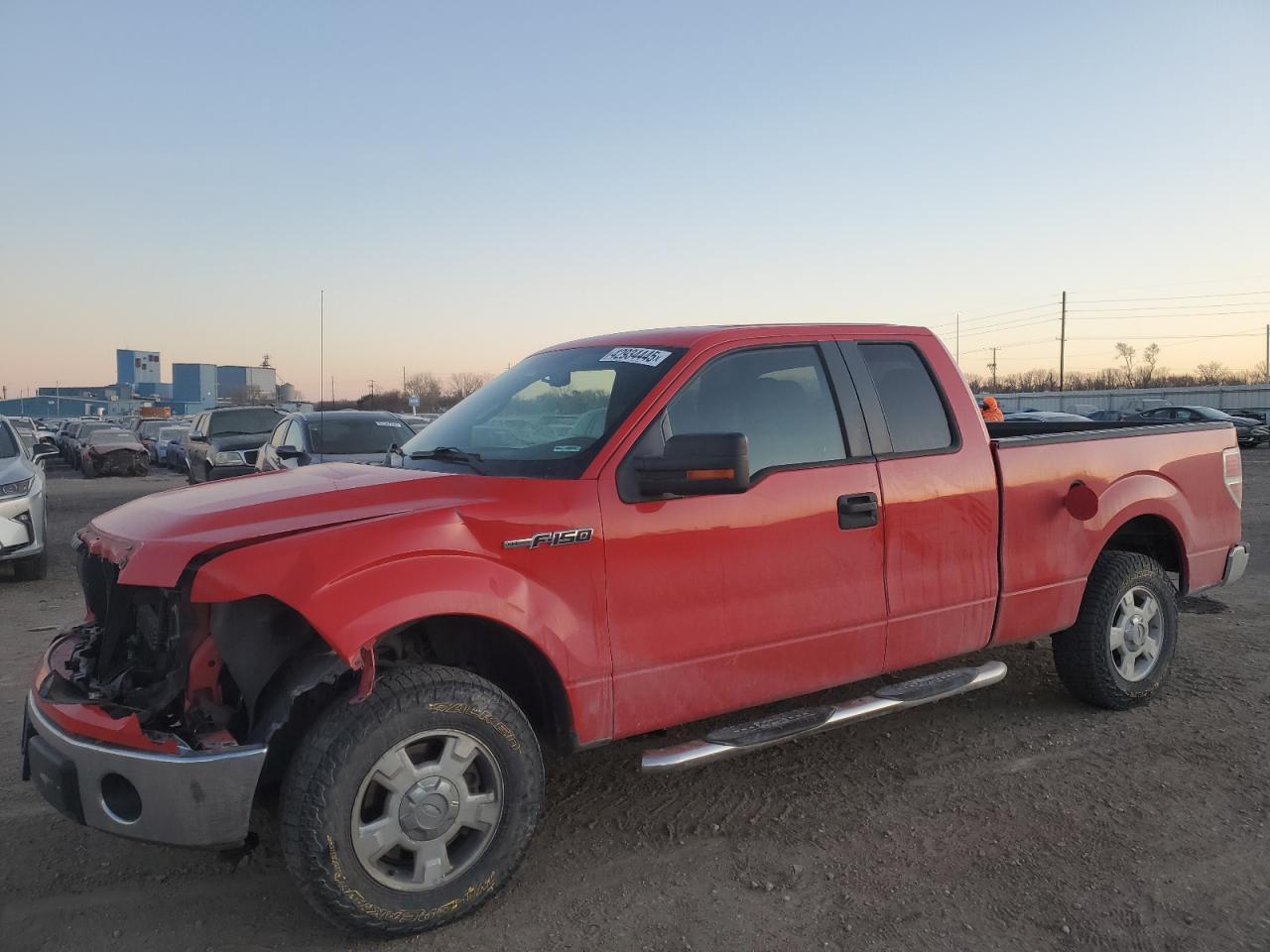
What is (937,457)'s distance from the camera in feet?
13.6

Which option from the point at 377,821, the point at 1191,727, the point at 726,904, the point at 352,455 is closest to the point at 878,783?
the point at 726,904

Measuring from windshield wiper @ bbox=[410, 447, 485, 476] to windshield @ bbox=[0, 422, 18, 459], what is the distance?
7.53 meters

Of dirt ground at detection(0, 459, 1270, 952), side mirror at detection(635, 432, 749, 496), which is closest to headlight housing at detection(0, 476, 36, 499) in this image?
dirt ground at detection(0, 459, 1270, 952)

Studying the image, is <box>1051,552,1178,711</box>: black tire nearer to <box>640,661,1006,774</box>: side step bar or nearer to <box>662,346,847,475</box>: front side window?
<box>640,661,1006,774</box>: side step bar

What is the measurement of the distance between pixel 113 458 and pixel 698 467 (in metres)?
27.9

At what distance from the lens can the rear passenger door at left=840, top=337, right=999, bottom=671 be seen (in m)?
3.97

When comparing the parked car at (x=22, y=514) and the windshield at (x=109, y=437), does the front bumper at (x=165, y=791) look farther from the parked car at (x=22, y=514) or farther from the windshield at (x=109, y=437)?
the windshield at (x=109, y=437)

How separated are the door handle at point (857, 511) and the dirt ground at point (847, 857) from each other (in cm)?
116

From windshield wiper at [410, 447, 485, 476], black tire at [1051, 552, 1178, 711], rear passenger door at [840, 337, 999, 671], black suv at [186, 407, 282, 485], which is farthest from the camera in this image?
black suv at [186, 407, 282, 485]

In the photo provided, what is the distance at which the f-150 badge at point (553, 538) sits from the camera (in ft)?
10.2

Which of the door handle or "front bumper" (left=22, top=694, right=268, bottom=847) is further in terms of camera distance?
the door handle

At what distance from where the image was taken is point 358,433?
37.9 feet

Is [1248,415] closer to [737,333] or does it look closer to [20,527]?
[737,333]

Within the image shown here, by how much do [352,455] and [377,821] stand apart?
861 centimetres
